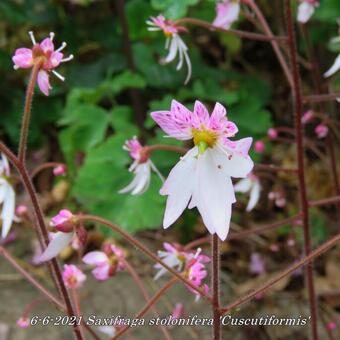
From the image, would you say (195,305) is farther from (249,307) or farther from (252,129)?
(252,129)

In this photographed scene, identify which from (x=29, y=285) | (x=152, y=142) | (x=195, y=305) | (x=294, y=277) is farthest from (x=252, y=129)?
(x=29, y=285)

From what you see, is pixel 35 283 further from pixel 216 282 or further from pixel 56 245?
pixel 216 282

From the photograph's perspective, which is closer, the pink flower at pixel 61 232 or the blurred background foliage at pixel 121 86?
the pink flower at pixel 61 232

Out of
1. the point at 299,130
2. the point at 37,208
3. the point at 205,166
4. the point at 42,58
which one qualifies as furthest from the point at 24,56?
the point at 299,130

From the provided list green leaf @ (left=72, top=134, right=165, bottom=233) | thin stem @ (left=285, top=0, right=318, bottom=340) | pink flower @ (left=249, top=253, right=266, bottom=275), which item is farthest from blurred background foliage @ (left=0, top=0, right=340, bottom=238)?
thin stem @ (left=285, top=0, right=318, bottom=340)

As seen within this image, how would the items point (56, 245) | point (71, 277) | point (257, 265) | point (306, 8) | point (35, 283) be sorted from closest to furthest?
1. point (56, 245)
2. point (35, 283)
3. point (71, 277)
4. point (306, 8)
5. point (257, 265)

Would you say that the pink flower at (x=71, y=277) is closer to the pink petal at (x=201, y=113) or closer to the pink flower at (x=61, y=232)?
the pink flower at (x=61, y=232)

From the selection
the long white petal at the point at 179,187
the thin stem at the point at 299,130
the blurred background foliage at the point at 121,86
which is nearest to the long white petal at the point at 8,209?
the long white petal at the point at 179,187
